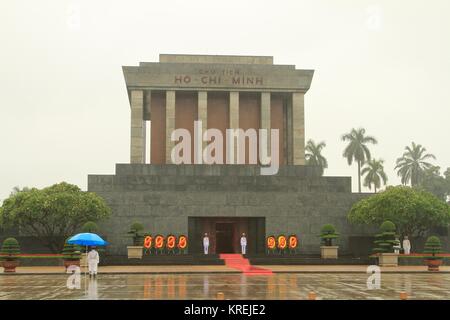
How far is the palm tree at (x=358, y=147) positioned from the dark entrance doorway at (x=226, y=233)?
5535 centimetres

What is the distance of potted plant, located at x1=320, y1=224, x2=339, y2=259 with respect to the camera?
4403 centimetres

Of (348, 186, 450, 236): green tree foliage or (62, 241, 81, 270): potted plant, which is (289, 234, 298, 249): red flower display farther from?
(62, 241, 81, 270): potted plant

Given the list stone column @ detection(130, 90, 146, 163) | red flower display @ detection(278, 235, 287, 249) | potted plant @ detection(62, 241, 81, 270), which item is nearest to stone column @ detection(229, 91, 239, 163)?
stone column @ detection(130, 90, 146, 163)

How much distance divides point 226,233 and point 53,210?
14.2 m

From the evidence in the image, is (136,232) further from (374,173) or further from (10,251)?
(374,173)

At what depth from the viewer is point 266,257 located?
44.6m

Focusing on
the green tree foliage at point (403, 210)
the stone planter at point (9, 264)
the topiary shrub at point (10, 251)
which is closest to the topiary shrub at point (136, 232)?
the topiary shrub at point (10, 251)

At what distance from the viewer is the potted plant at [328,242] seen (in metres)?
44.0

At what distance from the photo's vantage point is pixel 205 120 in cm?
5528

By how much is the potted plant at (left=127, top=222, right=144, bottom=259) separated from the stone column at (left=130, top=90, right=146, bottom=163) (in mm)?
10806

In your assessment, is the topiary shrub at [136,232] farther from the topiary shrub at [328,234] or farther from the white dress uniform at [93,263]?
the topiary shrub at [328,234]

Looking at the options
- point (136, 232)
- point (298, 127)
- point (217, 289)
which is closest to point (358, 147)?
point (298, 127)

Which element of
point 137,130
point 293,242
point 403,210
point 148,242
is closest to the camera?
point 403,210
